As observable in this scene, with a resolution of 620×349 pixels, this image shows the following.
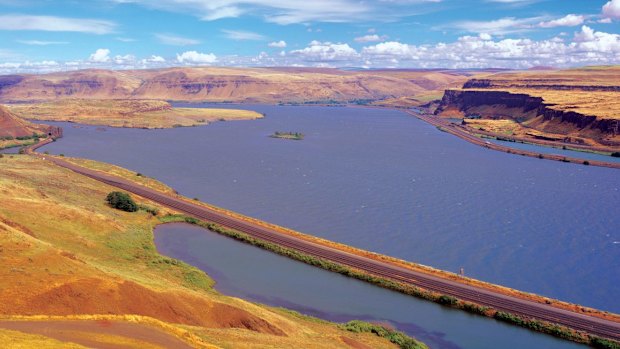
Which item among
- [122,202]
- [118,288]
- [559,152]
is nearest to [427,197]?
[122,202]

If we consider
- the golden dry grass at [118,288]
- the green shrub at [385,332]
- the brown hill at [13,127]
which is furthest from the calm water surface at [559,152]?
the brown hill at [13,127]

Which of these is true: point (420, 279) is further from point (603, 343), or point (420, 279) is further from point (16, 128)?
point (16, 128)

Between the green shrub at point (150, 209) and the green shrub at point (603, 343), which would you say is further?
the green shrub at point (150, 209)

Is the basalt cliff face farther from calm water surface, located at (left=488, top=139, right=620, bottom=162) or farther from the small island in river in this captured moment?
calm water surface, located at (left=488, top=139, right=620, bottom=162)

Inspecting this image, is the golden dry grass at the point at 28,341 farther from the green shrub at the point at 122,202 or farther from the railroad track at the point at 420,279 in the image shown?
the green shrub at the point at 122,202

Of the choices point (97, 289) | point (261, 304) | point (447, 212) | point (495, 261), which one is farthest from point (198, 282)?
point (447, 212)
